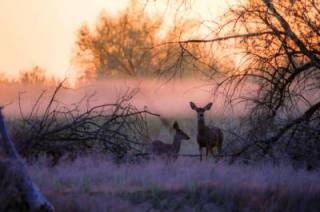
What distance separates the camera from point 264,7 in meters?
17.0

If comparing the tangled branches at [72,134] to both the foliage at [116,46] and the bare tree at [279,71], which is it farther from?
the foliage at [116,46]

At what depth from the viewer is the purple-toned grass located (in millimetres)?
12422

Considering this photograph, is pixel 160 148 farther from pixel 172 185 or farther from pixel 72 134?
pixel 172 185

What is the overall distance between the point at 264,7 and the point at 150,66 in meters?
26.2

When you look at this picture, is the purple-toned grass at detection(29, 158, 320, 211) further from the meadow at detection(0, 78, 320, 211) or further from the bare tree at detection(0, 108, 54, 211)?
the bare tree at detection(0, 108, 54, 211)

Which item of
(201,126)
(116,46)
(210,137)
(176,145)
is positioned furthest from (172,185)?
(116,46)

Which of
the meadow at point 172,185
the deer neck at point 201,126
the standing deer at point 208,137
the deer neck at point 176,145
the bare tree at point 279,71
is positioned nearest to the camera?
the meadow at point 172,185

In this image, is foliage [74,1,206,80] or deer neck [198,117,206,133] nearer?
deer neck [198,117,206,133]

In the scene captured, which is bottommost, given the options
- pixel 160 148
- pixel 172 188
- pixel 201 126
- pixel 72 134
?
pixel 172 188

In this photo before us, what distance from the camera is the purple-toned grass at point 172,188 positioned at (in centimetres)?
1242

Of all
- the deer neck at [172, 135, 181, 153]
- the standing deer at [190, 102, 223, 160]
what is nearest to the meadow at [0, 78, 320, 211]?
the deer neck at [172, 135, 181, 153]

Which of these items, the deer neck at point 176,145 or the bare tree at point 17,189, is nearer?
the bare tree at point 17,189

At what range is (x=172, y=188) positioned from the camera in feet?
43.7

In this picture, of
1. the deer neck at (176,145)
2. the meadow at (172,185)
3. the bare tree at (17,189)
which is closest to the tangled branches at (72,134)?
the meadow at (172,185)
